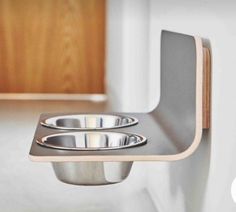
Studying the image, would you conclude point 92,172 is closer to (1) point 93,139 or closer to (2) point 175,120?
(1) point 93,139

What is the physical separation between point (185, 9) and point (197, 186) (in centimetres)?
73

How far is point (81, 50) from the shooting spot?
5.89 metres

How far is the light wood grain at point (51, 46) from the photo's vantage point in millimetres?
5812

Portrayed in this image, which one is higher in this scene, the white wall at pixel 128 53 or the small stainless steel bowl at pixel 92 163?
the white wall at pixel 128 53

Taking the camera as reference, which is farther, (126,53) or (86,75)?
(86,75)

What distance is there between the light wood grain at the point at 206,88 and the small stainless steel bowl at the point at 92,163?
9.3 inches

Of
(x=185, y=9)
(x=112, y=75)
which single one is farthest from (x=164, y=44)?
(x=112, y=75)

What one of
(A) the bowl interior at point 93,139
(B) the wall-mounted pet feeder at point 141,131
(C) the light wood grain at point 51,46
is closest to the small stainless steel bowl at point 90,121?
(B) the wall-mounted pet feeder at point 141,131

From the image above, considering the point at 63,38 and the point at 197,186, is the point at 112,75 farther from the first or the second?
the point at 197,186

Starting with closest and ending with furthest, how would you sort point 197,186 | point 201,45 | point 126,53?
point 201,45 → point 197,186 → point 126,53

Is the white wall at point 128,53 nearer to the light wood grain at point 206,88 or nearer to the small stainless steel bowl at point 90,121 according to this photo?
the small stainless steel bowl at point 90,121

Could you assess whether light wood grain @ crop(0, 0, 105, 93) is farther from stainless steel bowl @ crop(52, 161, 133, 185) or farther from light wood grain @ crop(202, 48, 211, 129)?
light wood grain @ crop(202, 48, 211, 129)

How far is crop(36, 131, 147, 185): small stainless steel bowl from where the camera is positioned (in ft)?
6.16

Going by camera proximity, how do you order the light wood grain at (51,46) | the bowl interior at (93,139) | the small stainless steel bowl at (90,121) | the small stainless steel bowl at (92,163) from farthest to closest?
the light wood grain at (51,46), the small stainless steel bowl at (90,121), the bowl interior at (93,139), the small stainless steel bowl at (92,163)
